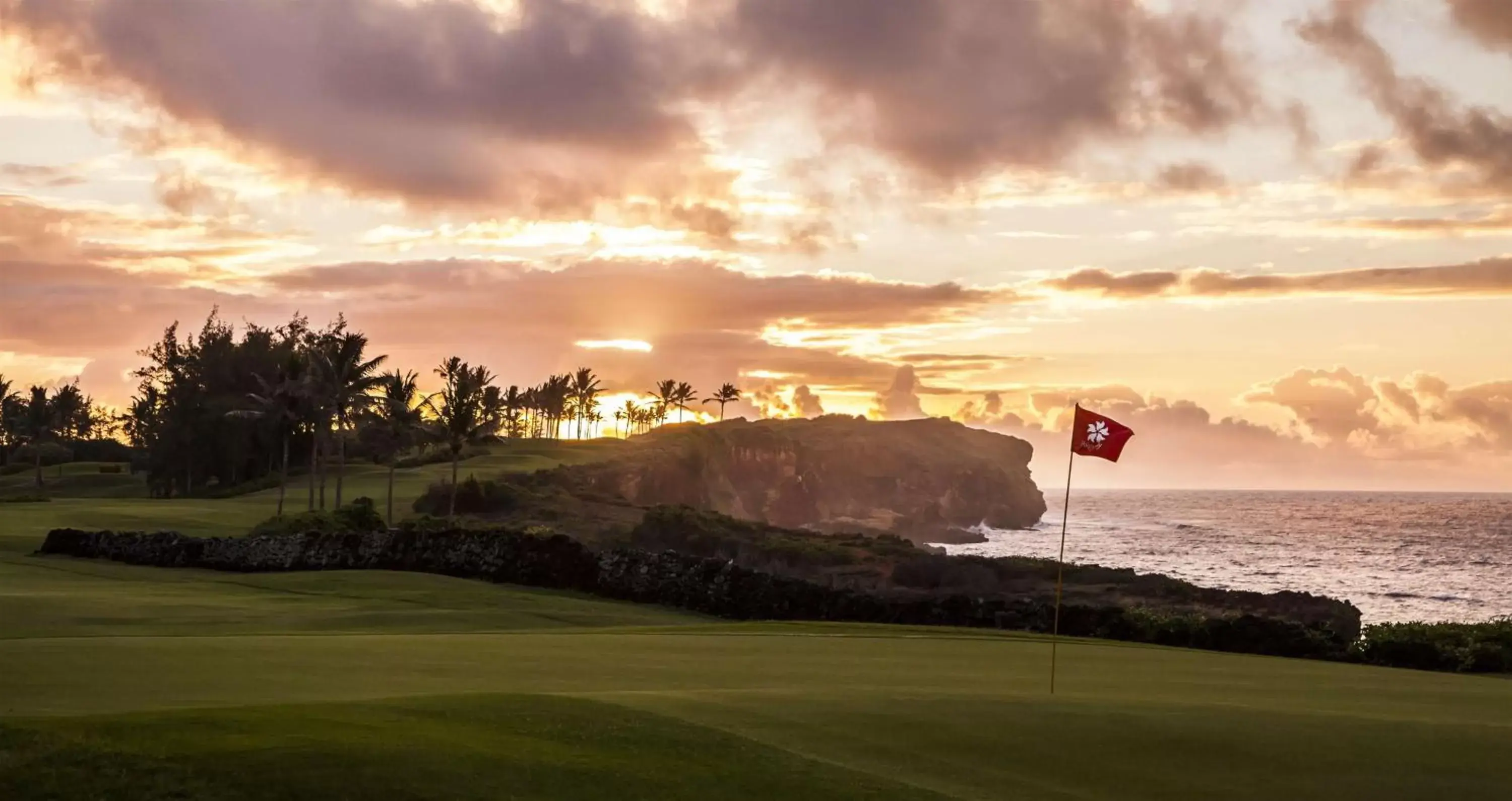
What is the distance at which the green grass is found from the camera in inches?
463

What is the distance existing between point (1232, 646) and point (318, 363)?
5542cm

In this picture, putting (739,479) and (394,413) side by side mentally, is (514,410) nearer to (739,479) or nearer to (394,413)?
(739,479)

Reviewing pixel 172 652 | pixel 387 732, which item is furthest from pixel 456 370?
pixel 387 732

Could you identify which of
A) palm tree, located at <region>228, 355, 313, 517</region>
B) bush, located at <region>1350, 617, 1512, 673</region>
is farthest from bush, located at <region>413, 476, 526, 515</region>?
bush, located at <region>1350, 617, 1512, 673</region>

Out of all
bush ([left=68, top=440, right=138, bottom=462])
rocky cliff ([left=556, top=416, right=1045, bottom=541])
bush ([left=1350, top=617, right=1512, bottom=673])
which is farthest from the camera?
bush ([left=68, top=440, right=138, bottom=462])

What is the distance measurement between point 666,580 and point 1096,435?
2322cm

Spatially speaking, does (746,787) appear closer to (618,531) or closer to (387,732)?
(387,732)

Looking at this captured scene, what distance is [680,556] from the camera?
142 feet

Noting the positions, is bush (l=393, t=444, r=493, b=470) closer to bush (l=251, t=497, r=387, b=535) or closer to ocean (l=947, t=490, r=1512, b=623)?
bush (l=251, t=497, r=387, b=535)

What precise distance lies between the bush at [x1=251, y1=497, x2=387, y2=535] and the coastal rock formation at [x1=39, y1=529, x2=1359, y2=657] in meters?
3.44

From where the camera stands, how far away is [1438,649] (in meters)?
29.3

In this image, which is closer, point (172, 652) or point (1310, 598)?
point (172, 652)

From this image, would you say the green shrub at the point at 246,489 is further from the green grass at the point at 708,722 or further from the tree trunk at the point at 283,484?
the green grass at the point at 708,722

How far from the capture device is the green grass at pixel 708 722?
11766mm
